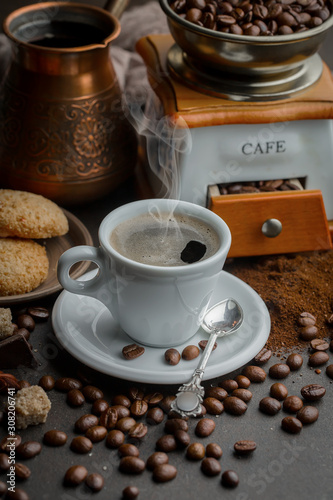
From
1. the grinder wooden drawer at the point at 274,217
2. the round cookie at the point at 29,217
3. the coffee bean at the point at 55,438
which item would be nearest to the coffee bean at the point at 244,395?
the coffee bean at the point at 55,438

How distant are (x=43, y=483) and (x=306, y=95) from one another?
103cm

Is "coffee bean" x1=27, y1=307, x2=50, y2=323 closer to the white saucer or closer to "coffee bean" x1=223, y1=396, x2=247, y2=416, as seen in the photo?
the white saucer

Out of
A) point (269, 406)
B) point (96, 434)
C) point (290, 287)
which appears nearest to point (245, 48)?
point (290, 287)

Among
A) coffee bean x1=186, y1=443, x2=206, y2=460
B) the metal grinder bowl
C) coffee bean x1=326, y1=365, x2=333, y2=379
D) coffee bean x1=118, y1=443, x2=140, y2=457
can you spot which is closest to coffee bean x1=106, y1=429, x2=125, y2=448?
coffee bean x1=118, y1=443, x2=140, y2=457

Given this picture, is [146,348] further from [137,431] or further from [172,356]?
[137,431]

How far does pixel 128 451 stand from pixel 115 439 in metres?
0.03

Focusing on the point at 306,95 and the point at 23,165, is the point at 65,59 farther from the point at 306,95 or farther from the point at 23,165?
the point at 306,95

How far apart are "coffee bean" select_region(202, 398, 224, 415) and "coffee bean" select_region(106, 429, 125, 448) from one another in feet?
0.55

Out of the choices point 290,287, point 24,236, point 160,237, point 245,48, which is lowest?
point 290,287

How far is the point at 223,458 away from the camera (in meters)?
1.01

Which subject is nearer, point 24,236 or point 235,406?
point 235,406

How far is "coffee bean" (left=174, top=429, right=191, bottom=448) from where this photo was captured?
102cm

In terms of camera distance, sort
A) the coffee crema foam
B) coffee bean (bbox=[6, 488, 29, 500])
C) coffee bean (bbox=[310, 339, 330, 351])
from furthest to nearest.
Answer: coffee bean (bbox=[310, 339, 330, 351]) < the coffee crema foam < coffee bean (bbox=[6, 488, 29, 500])

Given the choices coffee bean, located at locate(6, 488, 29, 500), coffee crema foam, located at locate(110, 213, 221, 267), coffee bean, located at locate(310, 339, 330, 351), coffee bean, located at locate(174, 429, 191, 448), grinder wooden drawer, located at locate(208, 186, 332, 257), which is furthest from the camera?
grinder wooden drawer, located at locate(208, 186, 332, 257)
